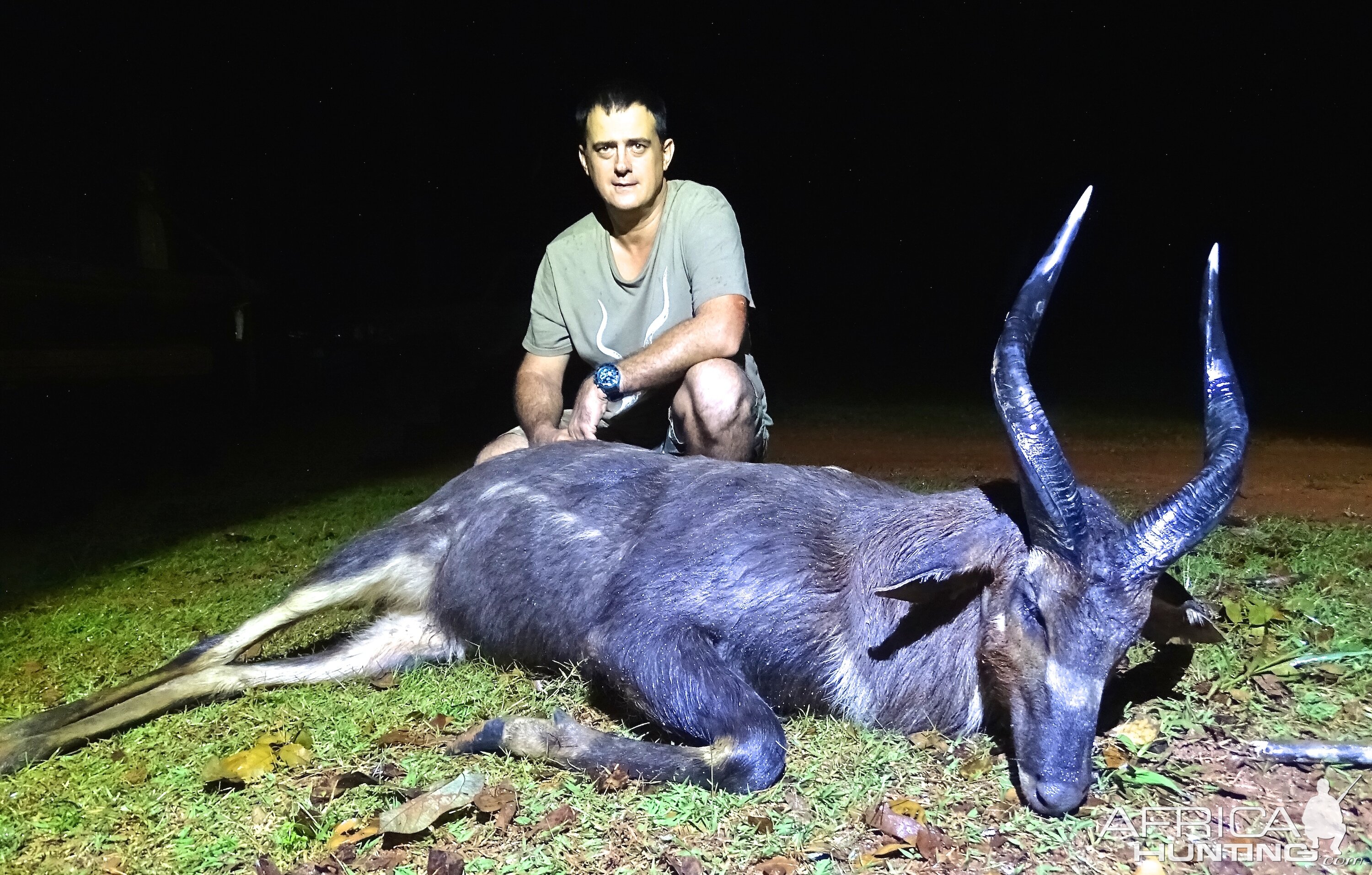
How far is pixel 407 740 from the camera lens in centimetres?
269

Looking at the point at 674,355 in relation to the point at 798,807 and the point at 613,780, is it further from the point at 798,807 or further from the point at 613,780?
the point at 798,807

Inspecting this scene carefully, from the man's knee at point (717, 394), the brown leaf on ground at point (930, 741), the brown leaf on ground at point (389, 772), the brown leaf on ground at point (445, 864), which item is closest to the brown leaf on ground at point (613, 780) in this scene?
the brown leaf on ground at point (445, 864)

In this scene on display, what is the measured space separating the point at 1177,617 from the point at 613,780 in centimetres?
152

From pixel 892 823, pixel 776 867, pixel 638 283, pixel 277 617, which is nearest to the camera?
pixel 776 867

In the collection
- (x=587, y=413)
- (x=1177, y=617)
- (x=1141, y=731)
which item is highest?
(x=587, y=413)

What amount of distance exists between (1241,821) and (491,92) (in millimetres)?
9177

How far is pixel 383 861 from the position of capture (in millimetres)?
2141

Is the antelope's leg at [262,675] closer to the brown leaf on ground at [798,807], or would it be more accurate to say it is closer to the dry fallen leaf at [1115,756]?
the brown leaf on ground at [798,807]

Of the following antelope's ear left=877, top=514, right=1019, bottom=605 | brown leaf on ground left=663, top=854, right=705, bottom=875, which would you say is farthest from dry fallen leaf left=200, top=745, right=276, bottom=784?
antelope's ear left=877, top=514, right=1019, bottom=605

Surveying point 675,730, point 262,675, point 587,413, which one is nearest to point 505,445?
point 587,413

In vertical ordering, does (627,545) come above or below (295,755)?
above

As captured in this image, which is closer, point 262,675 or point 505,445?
point 262,675

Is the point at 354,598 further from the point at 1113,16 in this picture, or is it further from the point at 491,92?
the point at 1113,16

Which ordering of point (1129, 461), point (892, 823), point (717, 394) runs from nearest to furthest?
point (892, 823) → point (717, 394) → point (1129, 461)
